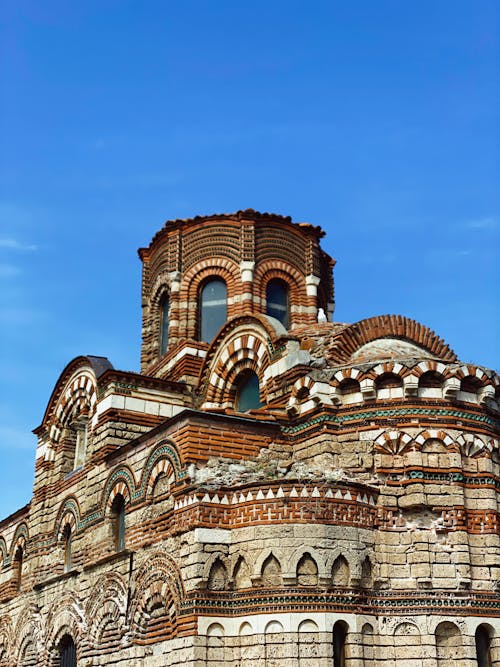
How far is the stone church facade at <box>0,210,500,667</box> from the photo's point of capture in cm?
1254

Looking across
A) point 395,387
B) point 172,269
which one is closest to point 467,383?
point 395,387

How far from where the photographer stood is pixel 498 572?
43.8ft

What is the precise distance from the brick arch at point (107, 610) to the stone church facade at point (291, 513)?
0.05 metres

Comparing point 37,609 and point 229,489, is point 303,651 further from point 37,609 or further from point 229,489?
point 37,609

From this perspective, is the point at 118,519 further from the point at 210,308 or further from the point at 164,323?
the point at 164,323

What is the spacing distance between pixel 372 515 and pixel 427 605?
1500mm

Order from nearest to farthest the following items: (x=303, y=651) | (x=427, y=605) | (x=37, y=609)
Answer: (x=303, y=651), (x=427, y=605), (x=37, y=609)

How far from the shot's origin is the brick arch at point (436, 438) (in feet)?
45.3

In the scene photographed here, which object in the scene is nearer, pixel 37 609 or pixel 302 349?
pixel 302 349

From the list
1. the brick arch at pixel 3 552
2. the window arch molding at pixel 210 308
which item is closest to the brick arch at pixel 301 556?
the window arch molding at pixel 210 308

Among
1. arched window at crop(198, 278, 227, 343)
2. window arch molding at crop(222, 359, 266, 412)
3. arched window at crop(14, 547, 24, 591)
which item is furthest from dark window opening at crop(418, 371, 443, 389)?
arched window at crop(14, 547, 24, 591)

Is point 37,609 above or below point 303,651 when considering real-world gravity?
above

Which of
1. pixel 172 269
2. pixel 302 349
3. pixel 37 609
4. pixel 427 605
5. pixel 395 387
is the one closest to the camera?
pixel 427 605

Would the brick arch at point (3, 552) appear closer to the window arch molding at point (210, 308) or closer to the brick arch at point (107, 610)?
the brick arch at point (107, 610)
